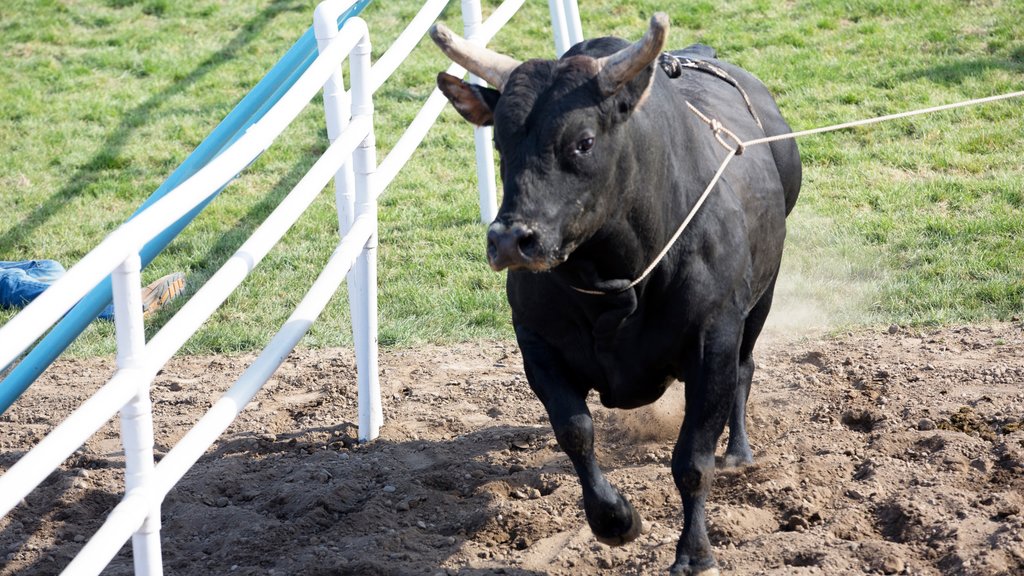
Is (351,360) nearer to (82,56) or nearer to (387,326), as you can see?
(387,326)

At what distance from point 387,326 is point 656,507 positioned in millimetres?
2738

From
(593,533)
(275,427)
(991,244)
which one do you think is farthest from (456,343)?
(991,244)

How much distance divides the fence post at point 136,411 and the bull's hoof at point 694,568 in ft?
5.54

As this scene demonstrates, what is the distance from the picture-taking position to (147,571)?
332 centimetres

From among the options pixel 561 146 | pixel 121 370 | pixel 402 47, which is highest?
pixel 402 47

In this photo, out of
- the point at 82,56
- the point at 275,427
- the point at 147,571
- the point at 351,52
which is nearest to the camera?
the point at 147,571

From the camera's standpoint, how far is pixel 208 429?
3686 millimetres

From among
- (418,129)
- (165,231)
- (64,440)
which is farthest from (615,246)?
(418,129)

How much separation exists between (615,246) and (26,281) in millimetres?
4890

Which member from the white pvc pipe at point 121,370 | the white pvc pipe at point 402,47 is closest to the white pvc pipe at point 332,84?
the white pvc pipe at point 402,47

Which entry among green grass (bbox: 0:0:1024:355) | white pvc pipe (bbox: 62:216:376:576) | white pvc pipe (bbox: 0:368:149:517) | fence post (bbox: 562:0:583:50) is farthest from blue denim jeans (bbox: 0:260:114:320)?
white pvc pipe (bbox: 0:368:149:517)

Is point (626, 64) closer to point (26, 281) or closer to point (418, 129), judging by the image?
point (418, 129)

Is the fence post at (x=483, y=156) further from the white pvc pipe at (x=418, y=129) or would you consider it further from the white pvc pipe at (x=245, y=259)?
the white pvc pipe at (x=245, y=259)

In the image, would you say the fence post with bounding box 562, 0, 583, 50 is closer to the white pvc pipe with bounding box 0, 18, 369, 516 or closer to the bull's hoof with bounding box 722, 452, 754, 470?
the bull's hoof with bounding box 722, 452, 754, 470
